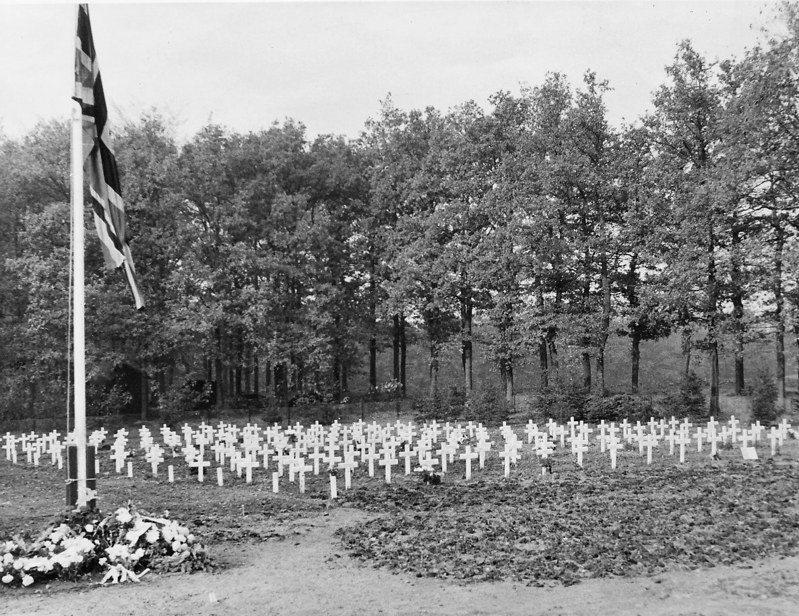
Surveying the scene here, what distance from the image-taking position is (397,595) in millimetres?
6902

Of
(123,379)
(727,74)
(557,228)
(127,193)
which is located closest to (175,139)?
(127,193)

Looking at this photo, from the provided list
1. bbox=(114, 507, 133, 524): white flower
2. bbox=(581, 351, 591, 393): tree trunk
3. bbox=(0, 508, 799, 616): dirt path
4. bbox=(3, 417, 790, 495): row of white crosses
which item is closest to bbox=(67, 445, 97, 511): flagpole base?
bbox=(114, 507, 133, 524): white flower

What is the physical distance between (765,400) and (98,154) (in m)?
18.9

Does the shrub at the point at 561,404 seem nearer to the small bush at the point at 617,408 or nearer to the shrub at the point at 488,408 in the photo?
the small bush at the point at 617,408

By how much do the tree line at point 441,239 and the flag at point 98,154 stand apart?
17.4 meters

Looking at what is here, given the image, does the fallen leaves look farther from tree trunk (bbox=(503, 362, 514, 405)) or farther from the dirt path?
tree trunk (bbox=(503, 362, 514, 405))

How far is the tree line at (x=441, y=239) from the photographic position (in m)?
22.4

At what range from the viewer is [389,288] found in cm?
3077

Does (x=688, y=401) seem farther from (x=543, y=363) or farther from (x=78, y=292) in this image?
(x=78, y=292)

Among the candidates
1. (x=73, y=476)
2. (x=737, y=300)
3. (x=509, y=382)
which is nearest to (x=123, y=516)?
(x=73, y=476)

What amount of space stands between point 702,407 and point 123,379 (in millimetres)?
22898

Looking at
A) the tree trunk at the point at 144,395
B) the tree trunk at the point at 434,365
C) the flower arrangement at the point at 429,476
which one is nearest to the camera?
the flower arrangement at the point at 429,476

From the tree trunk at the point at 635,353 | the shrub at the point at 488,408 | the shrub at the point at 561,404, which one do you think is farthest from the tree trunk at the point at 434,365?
the tree trunk at the point at 635,353

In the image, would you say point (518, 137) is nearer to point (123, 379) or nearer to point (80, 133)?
point (123, 379)
